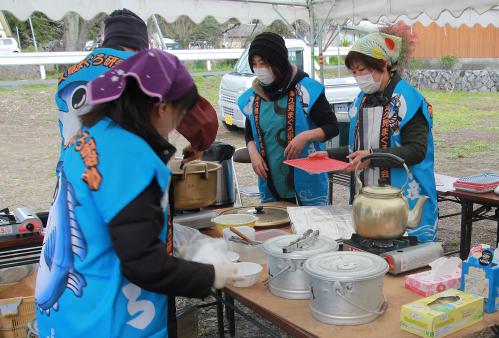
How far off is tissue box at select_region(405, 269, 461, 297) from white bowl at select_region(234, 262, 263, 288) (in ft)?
1.57

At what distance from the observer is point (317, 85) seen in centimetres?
290

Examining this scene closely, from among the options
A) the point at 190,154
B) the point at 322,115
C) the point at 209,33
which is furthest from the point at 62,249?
the point at 209,33

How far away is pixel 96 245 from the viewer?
1.19 m

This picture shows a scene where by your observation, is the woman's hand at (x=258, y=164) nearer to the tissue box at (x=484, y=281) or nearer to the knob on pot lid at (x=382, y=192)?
the knob on pot lid at (x=382, y=192)

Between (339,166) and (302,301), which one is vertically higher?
(339,166)

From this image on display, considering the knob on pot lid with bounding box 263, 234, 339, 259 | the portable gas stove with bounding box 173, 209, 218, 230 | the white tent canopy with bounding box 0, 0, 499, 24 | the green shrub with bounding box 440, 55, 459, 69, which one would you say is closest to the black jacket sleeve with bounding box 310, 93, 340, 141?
the portable gas stove with bounding box 173, 209, 218, 230

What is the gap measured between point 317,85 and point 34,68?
16.1 metres

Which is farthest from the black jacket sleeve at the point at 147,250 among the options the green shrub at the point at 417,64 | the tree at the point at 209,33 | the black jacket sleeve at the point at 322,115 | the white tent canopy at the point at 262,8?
the tree at the point at 209,33

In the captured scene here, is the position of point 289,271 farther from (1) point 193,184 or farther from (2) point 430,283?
(1) point 193,184

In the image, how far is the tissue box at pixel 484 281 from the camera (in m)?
1.44

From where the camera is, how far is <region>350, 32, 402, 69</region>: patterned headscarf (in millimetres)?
2385

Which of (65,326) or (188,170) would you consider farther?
(188,170)

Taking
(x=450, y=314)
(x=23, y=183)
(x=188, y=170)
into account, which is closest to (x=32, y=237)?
(x=188, y=170)

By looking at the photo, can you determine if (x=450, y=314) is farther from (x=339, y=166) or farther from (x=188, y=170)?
(x=188, y=170)
